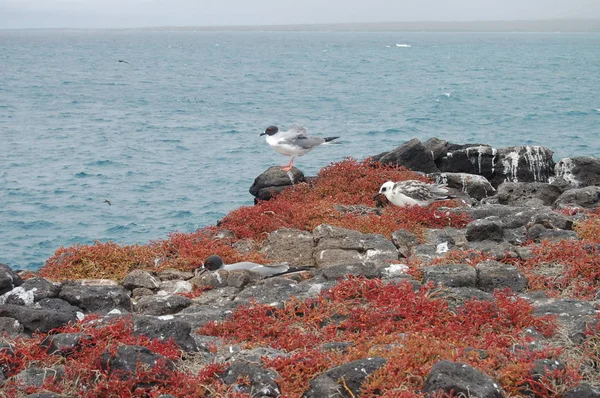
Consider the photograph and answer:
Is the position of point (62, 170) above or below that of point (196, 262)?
below

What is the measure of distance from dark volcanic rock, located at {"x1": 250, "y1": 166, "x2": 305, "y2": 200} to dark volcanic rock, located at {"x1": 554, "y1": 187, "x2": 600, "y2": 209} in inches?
247

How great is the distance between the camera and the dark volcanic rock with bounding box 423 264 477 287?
33.4 feet

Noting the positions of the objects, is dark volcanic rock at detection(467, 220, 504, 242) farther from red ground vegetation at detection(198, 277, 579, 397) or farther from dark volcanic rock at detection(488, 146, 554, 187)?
dark volcanic rock at detection(488, 146, 554, 187)

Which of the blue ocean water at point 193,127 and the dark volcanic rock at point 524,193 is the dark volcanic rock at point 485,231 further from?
the blue ocean water at point 193,127

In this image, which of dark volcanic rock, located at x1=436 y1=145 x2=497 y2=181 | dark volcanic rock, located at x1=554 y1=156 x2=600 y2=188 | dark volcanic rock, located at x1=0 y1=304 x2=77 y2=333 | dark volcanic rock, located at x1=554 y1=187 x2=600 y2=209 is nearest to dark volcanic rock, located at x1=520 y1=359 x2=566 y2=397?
dark volcanic rock, located at x1=0 y1=304 x2=77 y2=333

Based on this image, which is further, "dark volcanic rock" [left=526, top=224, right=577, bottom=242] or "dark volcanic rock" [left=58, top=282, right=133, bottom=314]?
"dark volcanic rock" [left=526, top=224, right=577, bottom=242]

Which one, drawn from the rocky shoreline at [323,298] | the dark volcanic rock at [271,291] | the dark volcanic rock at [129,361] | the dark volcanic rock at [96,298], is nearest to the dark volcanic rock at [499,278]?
the rocky shoreline at [323,298]

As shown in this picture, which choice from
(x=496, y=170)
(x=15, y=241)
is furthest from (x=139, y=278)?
(x=15, y=241)

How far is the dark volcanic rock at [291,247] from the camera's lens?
521 inches

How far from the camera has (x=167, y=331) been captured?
8.03m

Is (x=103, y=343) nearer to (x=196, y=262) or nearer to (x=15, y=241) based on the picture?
(x=196, y=262)

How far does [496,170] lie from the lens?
21.3m

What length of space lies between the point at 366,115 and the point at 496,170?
3666 centimetres

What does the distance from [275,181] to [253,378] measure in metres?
11.4
